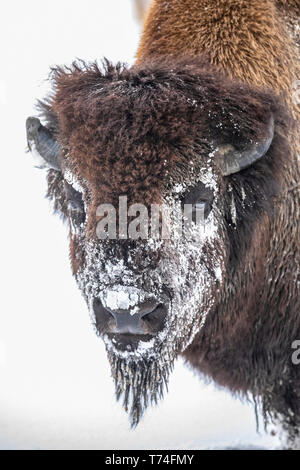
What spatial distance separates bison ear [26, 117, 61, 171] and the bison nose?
0.94 meters

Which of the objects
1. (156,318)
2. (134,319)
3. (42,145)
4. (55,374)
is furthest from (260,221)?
(55,374)

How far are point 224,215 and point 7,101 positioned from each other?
11.8 meters

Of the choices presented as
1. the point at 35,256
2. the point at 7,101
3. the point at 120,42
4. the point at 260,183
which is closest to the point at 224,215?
the point at 260,183

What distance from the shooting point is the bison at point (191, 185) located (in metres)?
3.01

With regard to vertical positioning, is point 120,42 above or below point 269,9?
above

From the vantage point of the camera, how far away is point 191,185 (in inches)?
125

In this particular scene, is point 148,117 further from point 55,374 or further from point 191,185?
point 55,374

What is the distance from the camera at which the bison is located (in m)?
3.01

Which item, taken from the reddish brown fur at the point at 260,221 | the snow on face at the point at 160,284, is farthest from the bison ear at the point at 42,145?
the reddish brown fur at the point at 260,221

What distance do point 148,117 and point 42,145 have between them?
0.80 m

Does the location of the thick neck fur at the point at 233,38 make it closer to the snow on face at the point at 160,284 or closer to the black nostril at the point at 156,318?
the snow on face at the point at 160,284

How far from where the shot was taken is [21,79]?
1522cm
